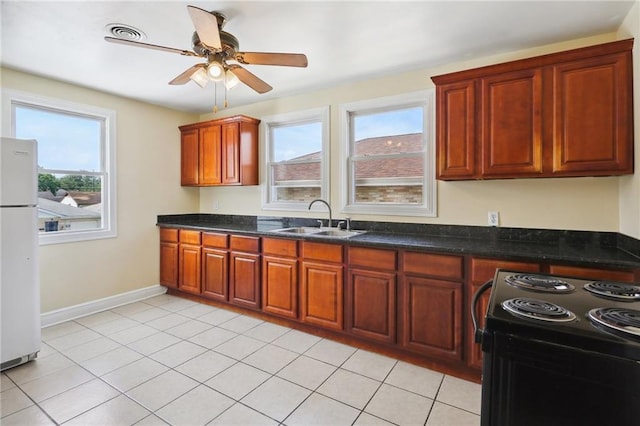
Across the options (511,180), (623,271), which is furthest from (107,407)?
(511,180)

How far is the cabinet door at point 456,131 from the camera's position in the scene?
249 cm

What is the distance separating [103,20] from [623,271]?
3.67m

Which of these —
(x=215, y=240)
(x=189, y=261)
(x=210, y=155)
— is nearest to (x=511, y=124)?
(x=215, y=240)

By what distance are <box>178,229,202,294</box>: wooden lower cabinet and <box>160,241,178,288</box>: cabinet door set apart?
8 centimetres

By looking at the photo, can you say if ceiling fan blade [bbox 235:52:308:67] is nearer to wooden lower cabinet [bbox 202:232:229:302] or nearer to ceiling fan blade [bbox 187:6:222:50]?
ceiling fan blade [bbox 187:6:222:50]

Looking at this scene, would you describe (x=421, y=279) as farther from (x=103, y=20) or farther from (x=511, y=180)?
(x=103, y=20)

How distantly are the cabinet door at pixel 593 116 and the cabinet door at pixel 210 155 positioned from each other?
11.6 feet

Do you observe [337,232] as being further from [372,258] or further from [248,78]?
[248,78]

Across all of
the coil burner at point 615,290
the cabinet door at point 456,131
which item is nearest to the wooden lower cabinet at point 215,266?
the cabinet door at point 456,131

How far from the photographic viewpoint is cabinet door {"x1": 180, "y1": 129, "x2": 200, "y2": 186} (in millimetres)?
4348

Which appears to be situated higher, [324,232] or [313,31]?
[313,31]

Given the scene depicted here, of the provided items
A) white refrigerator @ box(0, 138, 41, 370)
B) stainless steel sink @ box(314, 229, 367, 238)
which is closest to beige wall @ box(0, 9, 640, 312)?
stainless steel sink @ box(314, 229, 367, 238)

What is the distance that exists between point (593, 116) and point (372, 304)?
6.73 ft

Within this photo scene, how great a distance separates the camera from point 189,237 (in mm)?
3928
